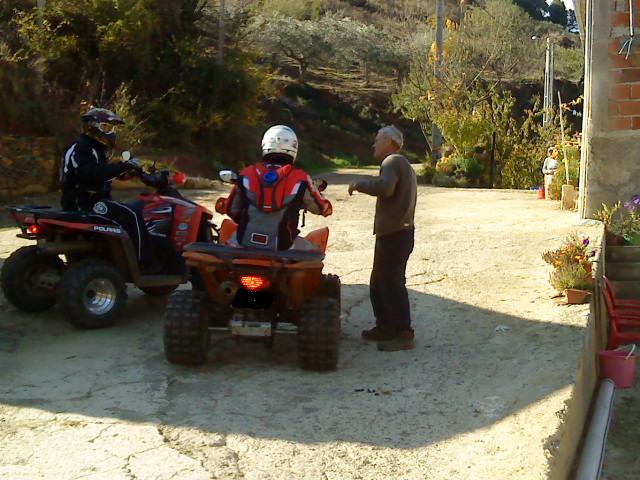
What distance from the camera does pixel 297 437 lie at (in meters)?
4.45

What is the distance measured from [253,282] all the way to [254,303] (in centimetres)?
25

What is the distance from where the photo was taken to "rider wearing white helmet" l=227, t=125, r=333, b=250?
18.8 ft

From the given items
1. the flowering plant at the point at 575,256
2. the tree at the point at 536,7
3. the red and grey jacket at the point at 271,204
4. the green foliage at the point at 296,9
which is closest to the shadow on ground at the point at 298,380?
the flowering plant at the point at 575,256

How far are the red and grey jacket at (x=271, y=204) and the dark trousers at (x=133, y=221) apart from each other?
1298 mm

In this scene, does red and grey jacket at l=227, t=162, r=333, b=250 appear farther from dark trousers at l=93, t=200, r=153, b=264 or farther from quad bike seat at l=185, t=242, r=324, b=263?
dark trousers at l=93, t=200, r=153, b=264

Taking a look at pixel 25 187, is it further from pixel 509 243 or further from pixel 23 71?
pixel 509 243

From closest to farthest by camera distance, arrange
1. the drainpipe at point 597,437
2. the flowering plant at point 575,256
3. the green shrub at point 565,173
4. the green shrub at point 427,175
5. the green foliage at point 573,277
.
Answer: the drainpipe at point 597,437
the green foliage at point 573,277
the flowering plant at point 575,256
the green shrub at point 565,173
the green shrub at point 427,175

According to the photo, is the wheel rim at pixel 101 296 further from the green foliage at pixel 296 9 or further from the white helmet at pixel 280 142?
the green foliage at pixel 296 9

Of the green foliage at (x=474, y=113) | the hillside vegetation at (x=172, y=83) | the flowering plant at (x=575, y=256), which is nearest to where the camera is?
the flowering plant at (x=575, y=256)

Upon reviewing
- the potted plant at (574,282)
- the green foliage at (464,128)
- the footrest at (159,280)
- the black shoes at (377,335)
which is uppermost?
the green foliage at (464,128)

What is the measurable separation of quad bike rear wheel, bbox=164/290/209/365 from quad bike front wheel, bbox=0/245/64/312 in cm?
178

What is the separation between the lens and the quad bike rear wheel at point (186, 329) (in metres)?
5.46

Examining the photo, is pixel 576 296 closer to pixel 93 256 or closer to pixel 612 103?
pixel 612 103

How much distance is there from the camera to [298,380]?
545 centimetres
